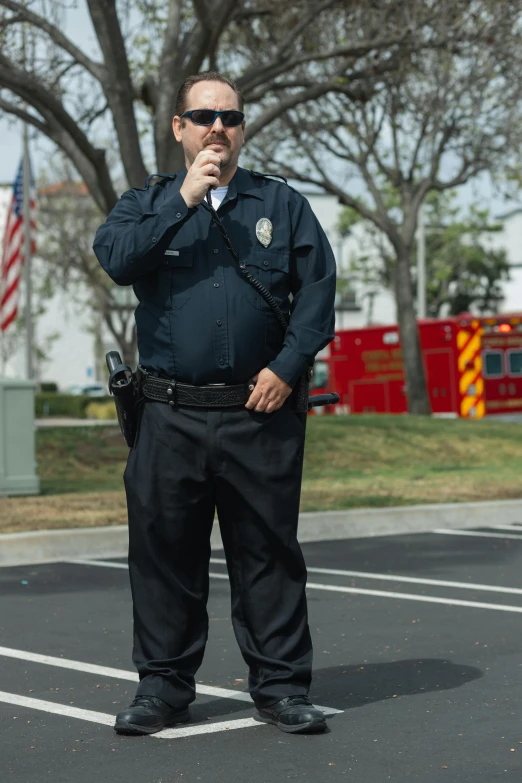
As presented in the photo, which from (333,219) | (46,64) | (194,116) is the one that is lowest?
(194,116)

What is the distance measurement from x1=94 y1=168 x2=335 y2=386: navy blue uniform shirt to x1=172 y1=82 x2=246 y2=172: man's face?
0.15 metres

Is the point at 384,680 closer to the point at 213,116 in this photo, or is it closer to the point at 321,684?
the point at 321,684

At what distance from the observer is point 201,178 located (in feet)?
14.3

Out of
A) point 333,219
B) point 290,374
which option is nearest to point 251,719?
point 290,374

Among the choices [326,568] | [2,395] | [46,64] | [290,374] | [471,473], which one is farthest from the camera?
[46,64]

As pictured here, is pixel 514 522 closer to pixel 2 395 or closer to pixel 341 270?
pixel 2 395

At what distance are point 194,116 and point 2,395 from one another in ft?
27.3

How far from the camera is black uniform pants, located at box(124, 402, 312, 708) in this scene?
455cm

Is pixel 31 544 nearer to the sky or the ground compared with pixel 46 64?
nearer to the ground

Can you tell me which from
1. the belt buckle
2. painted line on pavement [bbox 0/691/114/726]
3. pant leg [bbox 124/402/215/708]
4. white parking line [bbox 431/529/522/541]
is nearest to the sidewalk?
white parking line [bbox 431/529/522/541]

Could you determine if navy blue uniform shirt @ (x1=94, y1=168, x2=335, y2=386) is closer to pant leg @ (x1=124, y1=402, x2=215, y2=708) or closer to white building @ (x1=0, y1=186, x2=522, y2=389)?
pant leg @ (x1=124, y1=402, x2=215, y2=708)

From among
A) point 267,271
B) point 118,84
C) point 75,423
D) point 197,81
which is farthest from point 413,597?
point 75,423

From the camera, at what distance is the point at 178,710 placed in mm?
4641

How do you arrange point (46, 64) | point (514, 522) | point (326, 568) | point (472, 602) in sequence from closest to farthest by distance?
point (472, 602), point (326, 568), point (514, 522), point (46, 64)
